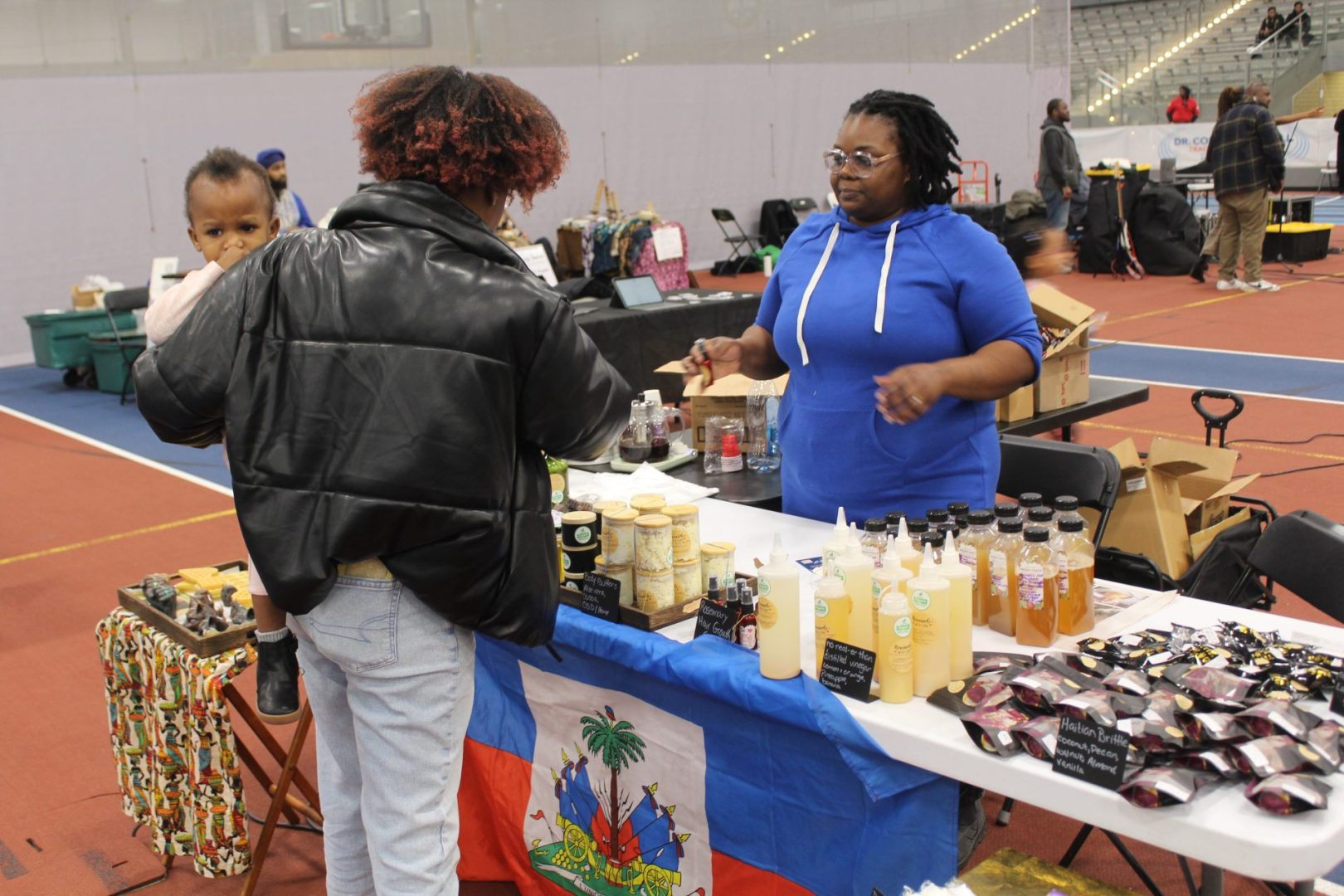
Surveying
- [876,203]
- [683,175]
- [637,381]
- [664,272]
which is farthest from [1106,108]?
[876,203]

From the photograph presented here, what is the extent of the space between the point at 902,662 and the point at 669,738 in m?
0.63

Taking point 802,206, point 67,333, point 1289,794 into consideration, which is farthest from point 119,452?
point 802,206

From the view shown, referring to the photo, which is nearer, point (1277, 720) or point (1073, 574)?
point (1277, 720)

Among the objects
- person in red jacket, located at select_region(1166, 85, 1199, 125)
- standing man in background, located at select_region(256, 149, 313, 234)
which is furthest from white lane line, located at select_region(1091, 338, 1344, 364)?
person in red jacket, located at select_region(1166, 85, 1199, 125)

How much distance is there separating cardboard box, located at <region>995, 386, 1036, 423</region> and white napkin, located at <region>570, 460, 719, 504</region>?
1461 mm

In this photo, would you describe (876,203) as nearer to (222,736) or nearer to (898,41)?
(222,736)

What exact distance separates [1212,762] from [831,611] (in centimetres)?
64

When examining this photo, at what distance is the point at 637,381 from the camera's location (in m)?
7.18

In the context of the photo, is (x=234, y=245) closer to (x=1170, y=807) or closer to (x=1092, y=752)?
(x=1092, y=752)

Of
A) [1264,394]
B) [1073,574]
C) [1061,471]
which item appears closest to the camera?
[1073,574]

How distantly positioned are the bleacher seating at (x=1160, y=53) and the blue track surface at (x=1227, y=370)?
18.1 metres

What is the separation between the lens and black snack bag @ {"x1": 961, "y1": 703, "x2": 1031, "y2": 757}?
1859 mm

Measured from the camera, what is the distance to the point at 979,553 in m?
2.28

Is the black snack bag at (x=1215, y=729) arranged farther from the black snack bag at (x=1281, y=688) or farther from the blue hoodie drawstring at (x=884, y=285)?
the blue hoodie drawstring at (x=884, y=285)
